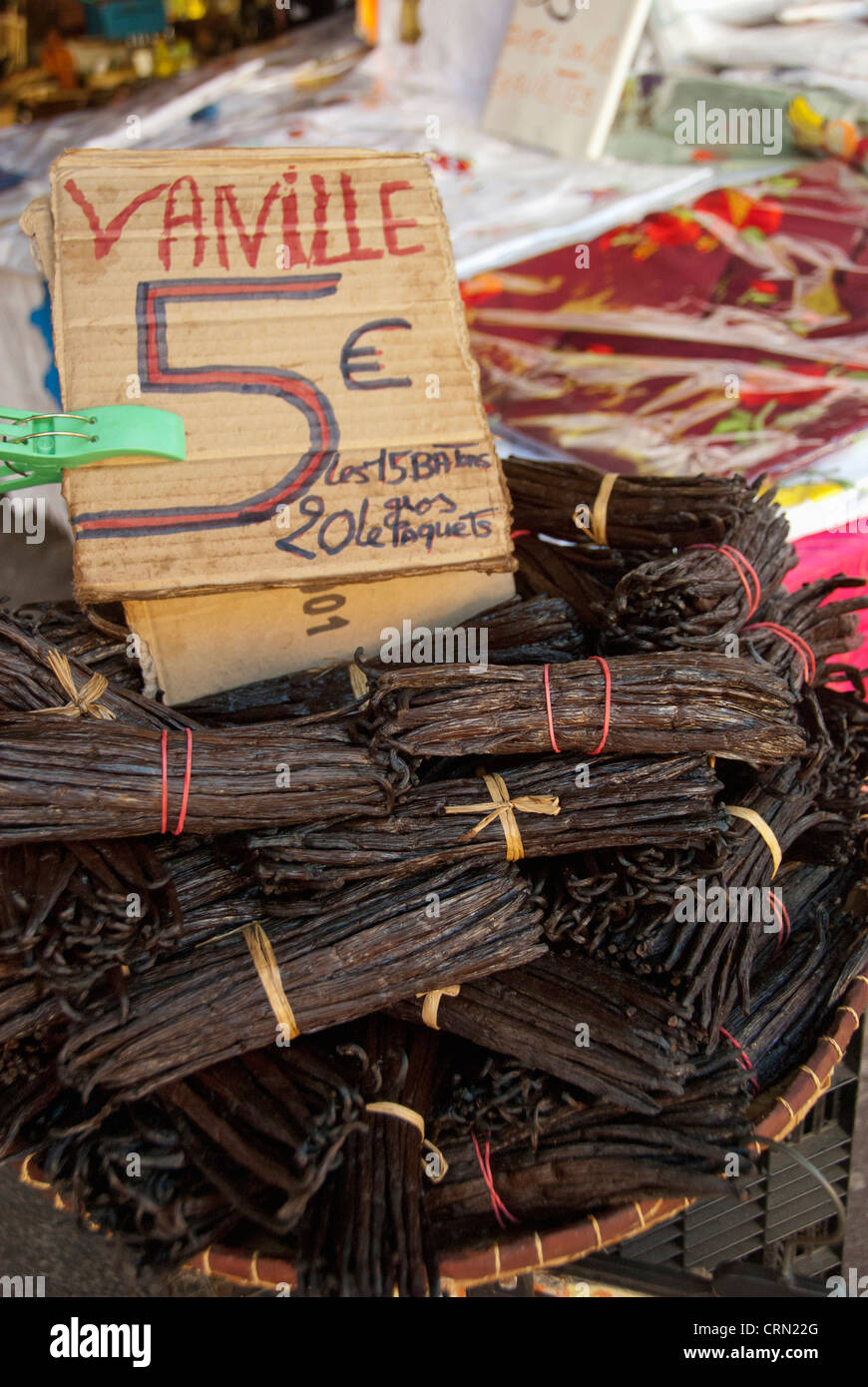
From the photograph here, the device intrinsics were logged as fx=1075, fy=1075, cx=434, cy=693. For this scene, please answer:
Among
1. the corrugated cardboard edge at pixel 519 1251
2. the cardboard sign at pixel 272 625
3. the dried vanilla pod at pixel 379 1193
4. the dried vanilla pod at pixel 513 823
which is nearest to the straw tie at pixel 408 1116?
the dried vanilla pod at pixel 379 1193

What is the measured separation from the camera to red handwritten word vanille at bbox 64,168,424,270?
168cm

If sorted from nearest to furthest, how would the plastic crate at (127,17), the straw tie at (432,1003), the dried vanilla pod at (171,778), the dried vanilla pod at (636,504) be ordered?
the dried vanilla pod at (171,778) < the straw tie at (432,1003) < the dried vanilla pod at (636,504) < the plastic crate at (127,17)

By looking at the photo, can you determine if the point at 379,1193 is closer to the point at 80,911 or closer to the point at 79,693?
the point at 80,911

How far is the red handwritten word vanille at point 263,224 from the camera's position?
5.51ft

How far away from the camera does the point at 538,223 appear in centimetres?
343

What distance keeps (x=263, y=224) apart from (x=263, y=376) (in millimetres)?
278

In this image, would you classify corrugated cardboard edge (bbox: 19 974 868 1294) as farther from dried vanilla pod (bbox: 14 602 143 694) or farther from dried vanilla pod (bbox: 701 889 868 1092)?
dried vanilla pod (bbox: 14 602 143 694)

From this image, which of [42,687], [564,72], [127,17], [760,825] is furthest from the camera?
[127,17]

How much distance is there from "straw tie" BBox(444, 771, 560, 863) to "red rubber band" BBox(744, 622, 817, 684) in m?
0.57

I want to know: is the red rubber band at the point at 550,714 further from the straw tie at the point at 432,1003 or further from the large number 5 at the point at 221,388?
the large number 5 at the point at 221,388

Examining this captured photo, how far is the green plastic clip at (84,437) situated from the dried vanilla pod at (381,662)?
15.2 inches

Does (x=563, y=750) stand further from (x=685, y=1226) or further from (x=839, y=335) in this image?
(x=839, y=335)

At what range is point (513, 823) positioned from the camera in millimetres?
1497

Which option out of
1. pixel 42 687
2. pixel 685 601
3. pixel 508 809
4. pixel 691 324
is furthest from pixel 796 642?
pixel 691 324
